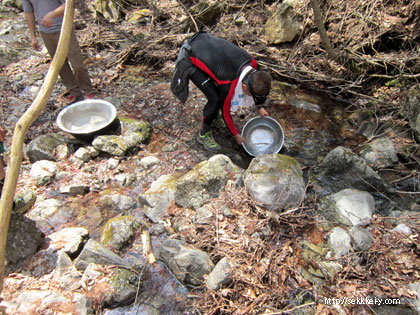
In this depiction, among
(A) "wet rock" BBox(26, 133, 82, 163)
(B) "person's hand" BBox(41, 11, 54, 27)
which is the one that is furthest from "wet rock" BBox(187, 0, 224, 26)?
(A) "wet rock" BBox(26, 133, 82, 163)

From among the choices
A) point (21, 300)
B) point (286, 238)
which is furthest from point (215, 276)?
point (21, 300)

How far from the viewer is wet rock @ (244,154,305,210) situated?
2840mm

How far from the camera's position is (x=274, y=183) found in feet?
9.49

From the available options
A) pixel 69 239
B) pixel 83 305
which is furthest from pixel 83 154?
pixel 83 305

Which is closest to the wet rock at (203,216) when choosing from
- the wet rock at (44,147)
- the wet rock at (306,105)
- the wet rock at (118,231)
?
the wet rock at (118,231)

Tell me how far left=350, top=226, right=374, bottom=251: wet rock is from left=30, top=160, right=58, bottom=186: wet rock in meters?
3.81

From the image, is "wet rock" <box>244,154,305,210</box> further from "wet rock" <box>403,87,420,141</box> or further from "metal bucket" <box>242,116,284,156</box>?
"wet rock" <box>403,87,420,141</box>

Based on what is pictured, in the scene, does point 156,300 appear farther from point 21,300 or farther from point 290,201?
point 290,201

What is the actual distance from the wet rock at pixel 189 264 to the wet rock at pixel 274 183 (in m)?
0.83

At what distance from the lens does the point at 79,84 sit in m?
4.71

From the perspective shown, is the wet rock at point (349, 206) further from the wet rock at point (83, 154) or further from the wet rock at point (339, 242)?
the wet rock at point (83, 154)

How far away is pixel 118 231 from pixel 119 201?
0.57 m

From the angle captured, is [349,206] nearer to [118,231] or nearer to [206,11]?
[118,231]

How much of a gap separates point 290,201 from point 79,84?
4127 mm
